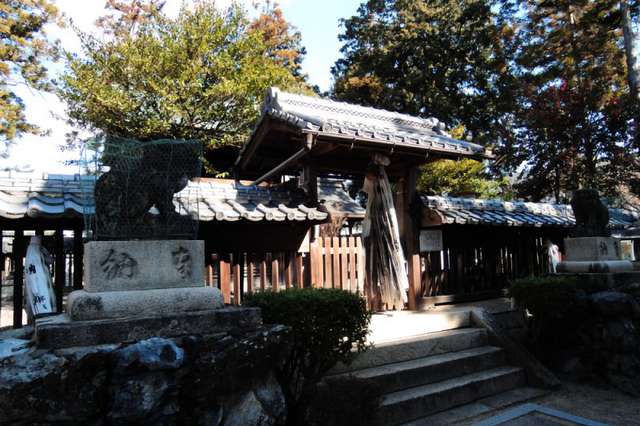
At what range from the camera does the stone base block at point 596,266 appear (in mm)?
7246

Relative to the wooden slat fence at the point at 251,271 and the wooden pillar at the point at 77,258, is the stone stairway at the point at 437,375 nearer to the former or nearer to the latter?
the wooden slat fence at the point at 251,271

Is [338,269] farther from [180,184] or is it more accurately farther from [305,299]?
[180,184]

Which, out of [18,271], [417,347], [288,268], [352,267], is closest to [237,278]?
[288,268]

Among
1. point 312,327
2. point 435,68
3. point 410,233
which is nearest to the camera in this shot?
point 312,327

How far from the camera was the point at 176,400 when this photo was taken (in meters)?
2.98

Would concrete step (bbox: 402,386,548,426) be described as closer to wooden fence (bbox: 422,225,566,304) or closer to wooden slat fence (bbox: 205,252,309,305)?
wooden slat fence (bbox: 205,252,309,305)

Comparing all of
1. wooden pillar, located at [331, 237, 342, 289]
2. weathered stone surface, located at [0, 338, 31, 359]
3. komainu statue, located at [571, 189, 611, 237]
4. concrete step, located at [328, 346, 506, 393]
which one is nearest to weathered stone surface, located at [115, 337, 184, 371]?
weathered stone surface, located at [0, 338, 31, 359]

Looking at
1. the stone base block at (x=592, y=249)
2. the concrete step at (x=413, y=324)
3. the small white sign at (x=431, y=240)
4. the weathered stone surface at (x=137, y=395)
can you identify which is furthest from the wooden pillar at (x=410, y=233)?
the weathered stone surface at (x=137, y=395)

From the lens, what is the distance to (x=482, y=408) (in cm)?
507

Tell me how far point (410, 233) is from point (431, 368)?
336 centimetres

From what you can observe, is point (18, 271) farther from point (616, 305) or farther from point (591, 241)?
point (591, 241)

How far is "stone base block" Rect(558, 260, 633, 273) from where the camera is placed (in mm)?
7246

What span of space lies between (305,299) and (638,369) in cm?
562

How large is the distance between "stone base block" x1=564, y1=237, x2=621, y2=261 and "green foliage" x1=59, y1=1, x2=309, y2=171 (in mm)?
11070
